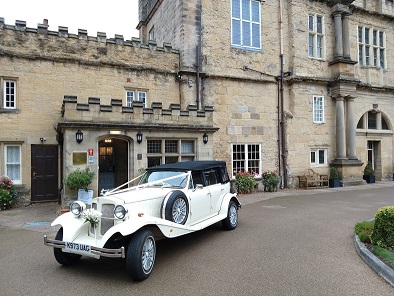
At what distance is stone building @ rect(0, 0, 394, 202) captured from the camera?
12.2m

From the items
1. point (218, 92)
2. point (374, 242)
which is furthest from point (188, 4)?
point (374, 242)

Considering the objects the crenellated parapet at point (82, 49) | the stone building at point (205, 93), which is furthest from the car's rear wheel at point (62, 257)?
the crenellated parapet at point (82, 49)

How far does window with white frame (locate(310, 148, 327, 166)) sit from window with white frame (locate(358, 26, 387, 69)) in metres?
6.48

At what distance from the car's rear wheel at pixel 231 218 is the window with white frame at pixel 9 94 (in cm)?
984

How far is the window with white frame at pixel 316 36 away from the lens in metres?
18.1

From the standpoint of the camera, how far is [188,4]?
1494 centimetres

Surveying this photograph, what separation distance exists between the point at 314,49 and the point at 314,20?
173cm

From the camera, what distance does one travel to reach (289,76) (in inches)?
675

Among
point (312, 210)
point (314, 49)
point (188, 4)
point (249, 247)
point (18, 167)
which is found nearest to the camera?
point (249, 247)

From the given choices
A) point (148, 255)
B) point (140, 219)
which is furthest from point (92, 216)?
point (148, 255)

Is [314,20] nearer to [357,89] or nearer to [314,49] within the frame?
[314,49]

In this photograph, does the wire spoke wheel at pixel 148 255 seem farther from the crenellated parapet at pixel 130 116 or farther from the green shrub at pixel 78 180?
the crenellated parapet at pixel 130 116

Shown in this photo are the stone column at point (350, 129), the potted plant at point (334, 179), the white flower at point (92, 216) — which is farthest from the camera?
the stone column at point (350, 129)

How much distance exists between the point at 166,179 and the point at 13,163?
8.81m
